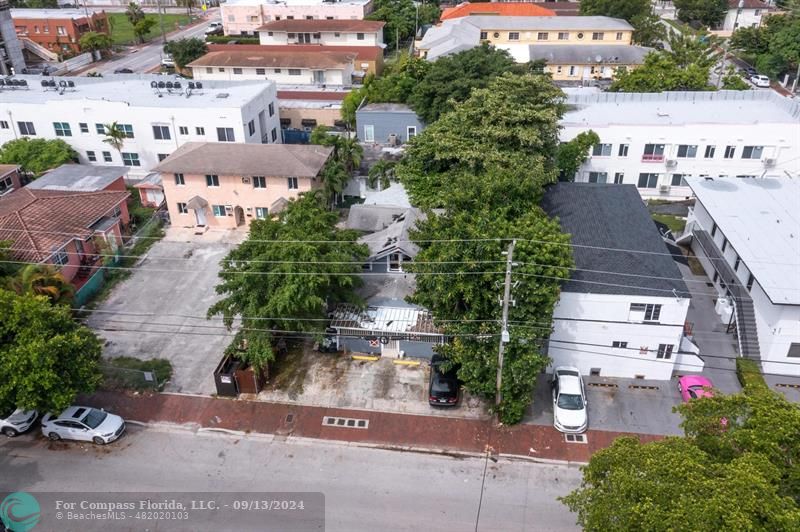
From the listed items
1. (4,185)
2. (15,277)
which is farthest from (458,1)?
(15,277)

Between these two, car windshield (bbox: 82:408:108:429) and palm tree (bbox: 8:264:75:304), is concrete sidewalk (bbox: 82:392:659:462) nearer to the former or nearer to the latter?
car windshield (bbox: 82:408:108:429)

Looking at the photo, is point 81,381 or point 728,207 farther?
point 728,207

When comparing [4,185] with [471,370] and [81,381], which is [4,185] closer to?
[81,381]

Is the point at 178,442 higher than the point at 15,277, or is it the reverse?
the point at 15,277

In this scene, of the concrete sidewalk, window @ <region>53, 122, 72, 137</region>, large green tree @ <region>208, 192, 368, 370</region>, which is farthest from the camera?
window @ <region>53, 122, 72, 137</region>

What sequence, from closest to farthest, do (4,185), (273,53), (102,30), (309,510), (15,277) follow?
(309,510)
(15,277)
(4,185)
(273,53)
(102,30)

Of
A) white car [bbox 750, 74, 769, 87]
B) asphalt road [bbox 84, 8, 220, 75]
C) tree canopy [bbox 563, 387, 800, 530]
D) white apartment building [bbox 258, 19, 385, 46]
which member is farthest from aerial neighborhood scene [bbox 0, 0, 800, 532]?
asphalt road [bbox 84, 8, 220, 75]

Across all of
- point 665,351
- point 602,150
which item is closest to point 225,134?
point 602,150
